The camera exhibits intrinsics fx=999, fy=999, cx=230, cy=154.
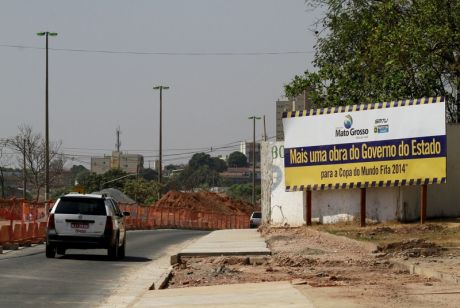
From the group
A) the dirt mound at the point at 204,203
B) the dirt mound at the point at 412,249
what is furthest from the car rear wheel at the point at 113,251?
the dirt mound at the point at 204,203

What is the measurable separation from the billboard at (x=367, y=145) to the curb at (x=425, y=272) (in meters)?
A: 11.2

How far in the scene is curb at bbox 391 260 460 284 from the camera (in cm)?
1441

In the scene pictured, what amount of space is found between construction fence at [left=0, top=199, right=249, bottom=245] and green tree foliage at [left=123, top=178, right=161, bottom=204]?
26.0 m

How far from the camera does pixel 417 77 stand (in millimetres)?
37844

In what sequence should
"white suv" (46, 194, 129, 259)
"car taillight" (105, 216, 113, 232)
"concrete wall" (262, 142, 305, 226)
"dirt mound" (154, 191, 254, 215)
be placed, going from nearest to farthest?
1. "white suv" (46, 194, 129, 259)
2. "car taillight" (105, 216, 113, 232)
3. "concrete wall" (262, 142, 305, 226)
4. "dirt mound" (154, 191, 254, 215)

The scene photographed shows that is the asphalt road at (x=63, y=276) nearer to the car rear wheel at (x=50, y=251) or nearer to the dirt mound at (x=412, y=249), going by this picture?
the car rear wheel at (x=50, y=251)

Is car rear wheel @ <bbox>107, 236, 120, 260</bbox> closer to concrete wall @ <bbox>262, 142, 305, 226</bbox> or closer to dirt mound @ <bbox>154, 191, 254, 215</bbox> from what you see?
concrete wall @ <bbox>262, 142, 305, 226</bbox>

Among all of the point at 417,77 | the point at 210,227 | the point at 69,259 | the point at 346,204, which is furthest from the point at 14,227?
the point at 210,227

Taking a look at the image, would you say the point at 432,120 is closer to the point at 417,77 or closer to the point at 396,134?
the point at 396,134

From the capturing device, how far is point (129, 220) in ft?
207

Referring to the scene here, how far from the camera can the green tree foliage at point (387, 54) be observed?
34438 mm

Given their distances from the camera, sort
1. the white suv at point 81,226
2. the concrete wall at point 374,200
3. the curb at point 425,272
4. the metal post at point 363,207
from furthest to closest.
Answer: the concrete wall at point 374,200, the metal post at point 363,207, the white suv at point 81,226, the curb at point 425,272

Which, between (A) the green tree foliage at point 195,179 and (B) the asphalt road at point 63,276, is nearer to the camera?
(B) the asphalt road at point 63,276

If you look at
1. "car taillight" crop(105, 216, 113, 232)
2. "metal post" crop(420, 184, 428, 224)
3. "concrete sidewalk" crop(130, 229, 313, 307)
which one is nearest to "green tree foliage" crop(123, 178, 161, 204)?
"metal post" crop(420, 184, 428, 224)
